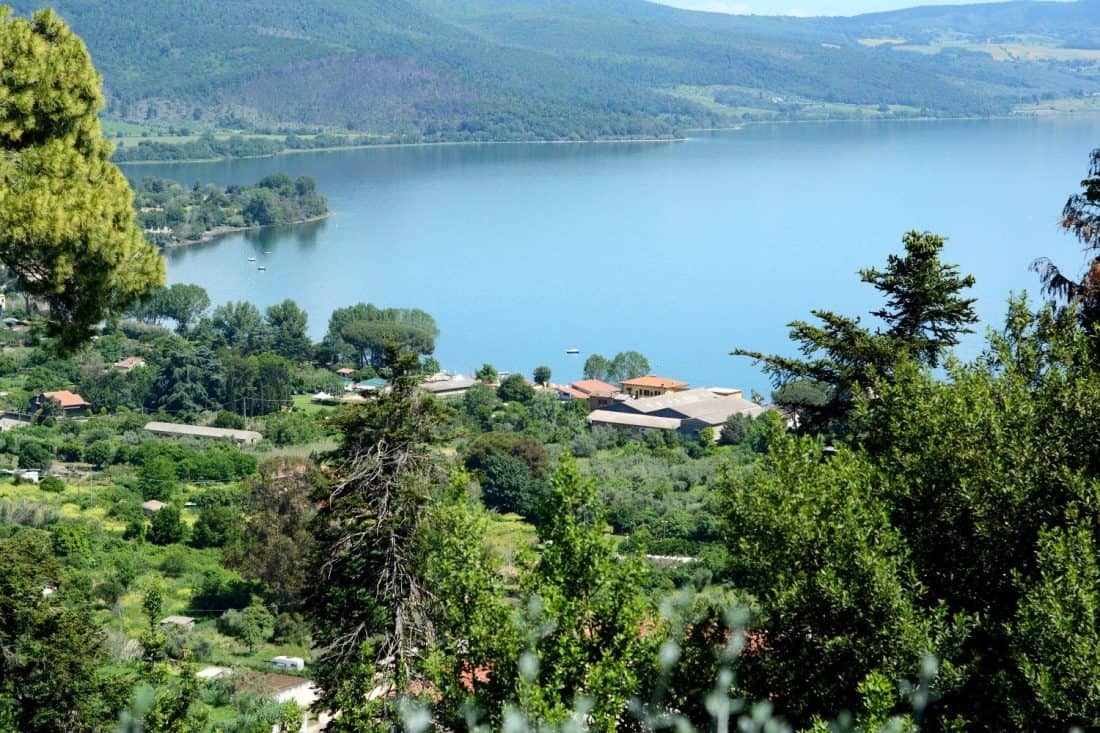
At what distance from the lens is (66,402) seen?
25.6 metres

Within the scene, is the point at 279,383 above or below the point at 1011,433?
below

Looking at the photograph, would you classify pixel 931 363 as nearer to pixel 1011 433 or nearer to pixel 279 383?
pixel 1011 433

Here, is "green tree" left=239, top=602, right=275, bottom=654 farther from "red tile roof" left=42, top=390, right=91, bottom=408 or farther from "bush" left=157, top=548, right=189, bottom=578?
"red tile roof" left=42, top=390, right=91, bottom=408

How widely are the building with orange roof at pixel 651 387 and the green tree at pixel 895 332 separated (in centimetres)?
1967

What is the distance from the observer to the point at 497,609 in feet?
12.1

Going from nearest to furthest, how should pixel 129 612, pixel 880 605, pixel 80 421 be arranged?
pixel 880 605
pixel 129 612
pixel 80 421

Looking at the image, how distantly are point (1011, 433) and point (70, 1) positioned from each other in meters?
143

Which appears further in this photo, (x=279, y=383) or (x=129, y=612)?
(x=279, y=383)

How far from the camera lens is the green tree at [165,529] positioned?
51.9 feet

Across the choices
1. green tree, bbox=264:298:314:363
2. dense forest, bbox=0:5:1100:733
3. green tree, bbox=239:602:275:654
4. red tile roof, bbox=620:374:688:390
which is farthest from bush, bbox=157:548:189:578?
green tree, bbox=264:298:314:363

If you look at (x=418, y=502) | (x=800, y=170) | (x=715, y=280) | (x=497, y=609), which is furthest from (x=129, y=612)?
(x=800, y=170)

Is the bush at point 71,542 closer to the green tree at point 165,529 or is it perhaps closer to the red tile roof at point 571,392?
the green tree at point 165,529

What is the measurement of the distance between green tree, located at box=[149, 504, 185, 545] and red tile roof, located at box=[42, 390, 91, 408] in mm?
10660

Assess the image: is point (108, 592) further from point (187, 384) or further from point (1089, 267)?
point (187, 384)
